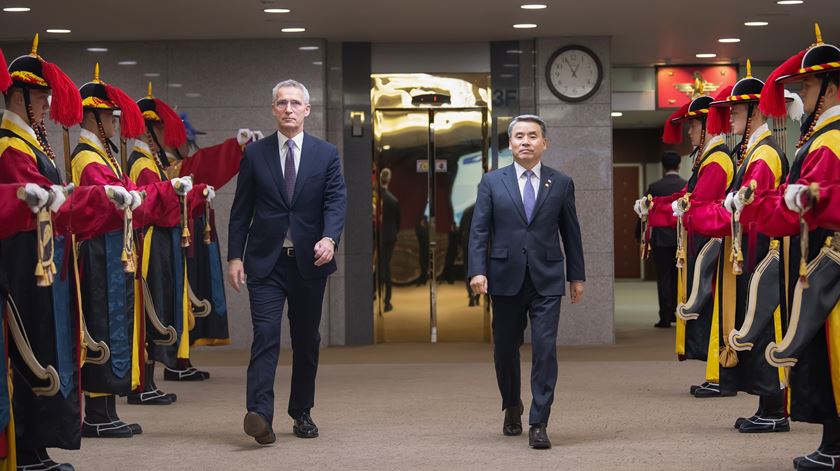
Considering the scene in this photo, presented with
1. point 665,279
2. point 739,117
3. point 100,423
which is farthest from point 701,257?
point 665,279

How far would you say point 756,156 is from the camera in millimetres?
5867

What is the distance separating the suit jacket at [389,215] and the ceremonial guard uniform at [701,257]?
3.94m

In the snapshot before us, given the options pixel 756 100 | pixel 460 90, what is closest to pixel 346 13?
pixel 460 90

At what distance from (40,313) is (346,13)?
17.7ft

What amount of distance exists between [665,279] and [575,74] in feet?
9.60

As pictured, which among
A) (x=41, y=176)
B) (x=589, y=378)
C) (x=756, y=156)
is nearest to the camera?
(x=41, y=176)

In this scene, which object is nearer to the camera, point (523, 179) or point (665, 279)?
point (523, 179)

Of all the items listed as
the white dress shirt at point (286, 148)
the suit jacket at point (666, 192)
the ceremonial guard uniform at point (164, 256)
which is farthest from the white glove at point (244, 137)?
the suit jacket at point (666, 192)

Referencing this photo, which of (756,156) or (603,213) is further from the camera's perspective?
(603,213)

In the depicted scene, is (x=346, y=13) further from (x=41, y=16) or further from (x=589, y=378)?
(x=589, y=378)

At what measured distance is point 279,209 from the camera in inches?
226

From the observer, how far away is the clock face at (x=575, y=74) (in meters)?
10.9

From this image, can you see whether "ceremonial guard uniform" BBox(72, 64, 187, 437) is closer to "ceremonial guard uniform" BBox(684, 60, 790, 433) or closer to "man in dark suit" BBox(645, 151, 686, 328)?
"ceremonial guard uniform" BBox(684, 60, 790, 433)

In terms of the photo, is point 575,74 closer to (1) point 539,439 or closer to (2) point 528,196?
(2) point 528,196
